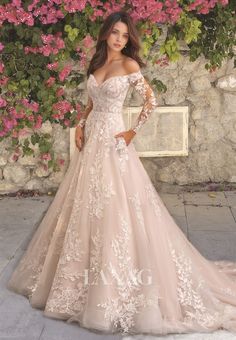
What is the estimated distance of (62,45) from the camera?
16.7 ft

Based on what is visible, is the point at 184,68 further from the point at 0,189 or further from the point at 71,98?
the point at 0,189

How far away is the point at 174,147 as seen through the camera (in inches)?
222

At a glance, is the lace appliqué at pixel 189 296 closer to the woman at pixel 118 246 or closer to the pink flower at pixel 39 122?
the woman at pixel 118 246

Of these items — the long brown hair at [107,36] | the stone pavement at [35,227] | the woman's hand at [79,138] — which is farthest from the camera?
the woman's hand at [79,138]

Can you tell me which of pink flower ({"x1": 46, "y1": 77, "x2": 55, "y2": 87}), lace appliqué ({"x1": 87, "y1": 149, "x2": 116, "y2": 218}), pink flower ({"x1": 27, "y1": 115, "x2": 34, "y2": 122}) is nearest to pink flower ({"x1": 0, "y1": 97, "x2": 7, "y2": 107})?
pink flower ({"x1": 27, "y1": 115, "x2": 34, "y2": 122})

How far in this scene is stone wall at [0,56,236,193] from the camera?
219 inches

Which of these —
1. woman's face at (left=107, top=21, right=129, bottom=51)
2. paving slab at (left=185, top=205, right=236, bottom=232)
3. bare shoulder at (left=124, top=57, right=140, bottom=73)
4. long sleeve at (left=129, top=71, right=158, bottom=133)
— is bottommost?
paving slab at (left=185, top=205, right=236, bottom=232)

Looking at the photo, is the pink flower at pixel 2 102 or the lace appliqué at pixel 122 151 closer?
the lace appliqué at pixel 122 151

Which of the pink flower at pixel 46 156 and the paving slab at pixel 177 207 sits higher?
the pink flower at pixel 46 156

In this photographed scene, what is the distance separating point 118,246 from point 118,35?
3.88ft

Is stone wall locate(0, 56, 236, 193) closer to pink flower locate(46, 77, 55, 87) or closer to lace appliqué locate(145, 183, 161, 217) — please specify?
pink flower locate(46, 77, 55, 87)

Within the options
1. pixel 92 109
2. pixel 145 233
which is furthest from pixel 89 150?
pixel 145 233

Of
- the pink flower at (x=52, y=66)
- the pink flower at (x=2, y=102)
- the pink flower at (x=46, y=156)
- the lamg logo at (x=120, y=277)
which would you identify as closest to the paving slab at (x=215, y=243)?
the lamg logo at (x=120, y=277)

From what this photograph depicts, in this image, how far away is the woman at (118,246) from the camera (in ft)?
9.69
